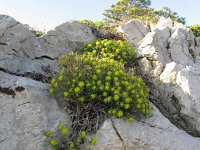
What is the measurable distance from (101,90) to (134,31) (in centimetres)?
457

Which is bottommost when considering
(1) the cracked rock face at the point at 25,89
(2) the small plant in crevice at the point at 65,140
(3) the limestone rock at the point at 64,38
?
(2) the small plant in crevice at the point at 65,140

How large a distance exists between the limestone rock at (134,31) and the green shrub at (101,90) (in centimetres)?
369

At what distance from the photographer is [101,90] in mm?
5645

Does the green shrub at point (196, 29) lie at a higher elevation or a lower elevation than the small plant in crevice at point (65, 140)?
higher

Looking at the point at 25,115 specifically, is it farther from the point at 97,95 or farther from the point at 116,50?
the point at 116,50

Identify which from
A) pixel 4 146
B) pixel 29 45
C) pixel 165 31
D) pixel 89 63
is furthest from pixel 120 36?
pixel 4 146

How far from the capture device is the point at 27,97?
5.66 meters

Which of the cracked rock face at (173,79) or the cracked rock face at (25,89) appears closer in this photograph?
the cracked rock face at (25,89)

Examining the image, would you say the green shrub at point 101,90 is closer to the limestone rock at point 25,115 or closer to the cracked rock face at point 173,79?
the limestone rock at point 25,115

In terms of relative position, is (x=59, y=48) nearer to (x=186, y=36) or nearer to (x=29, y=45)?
(x=29, y=45)

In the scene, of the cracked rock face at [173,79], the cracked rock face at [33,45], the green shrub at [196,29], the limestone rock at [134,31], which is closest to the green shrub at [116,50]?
the cracked rock face at [173,79]

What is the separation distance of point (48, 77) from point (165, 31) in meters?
4.01

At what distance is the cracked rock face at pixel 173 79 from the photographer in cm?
670

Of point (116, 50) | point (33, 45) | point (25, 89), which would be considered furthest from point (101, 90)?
point (33, 45)
